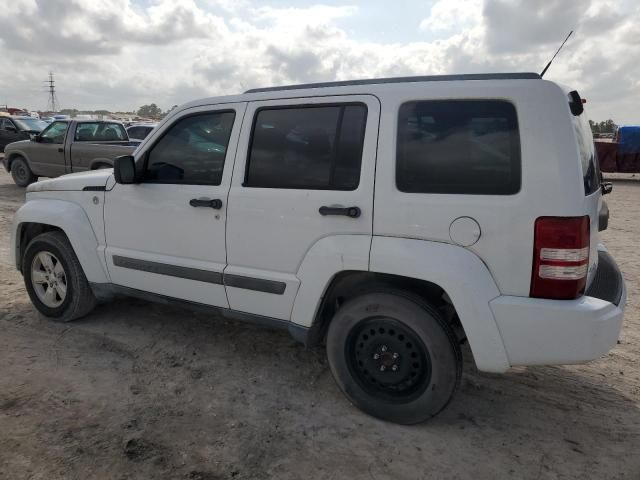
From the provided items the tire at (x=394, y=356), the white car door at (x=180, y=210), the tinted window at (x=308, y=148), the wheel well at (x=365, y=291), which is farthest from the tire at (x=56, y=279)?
Result: the tire at (x=394, y=356)

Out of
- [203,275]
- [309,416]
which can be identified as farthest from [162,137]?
[309,416]

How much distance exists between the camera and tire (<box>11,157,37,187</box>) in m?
12.5

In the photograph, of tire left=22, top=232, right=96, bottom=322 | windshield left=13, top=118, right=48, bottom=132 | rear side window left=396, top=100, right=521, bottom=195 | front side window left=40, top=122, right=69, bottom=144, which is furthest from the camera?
windshield left=13, top=118, right=48, bottom=132

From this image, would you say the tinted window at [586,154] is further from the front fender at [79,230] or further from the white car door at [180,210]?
the front fender at [79,230]

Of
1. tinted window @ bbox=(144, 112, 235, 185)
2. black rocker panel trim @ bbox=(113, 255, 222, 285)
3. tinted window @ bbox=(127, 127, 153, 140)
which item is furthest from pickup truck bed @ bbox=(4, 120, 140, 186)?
tinted window @ bbox=(144, 112, 235, 185)

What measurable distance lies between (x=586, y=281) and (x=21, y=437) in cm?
321

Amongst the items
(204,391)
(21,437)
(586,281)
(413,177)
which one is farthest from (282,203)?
(21,437)

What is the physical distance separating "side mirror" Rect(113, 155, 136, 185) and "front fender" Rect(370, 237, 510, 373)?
2069 millimetres

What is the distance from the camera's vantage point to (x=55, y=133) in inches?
455

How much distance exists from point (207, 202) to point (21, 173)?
11.7 m

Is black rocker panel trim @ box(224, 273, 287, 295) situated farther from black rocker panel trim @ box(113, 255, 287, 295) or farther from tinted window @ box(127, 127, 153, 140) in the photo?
tinted window @ box(127, 127, 153, 140)

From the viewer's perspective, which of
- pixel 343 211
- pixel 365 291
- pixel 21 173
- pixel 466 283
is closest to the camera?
pixel 466 283

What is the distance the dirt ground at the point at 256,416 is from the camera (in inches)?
102

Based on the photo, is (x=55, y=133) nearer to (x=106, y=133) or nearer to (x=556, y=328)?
(x=106, y=133)
